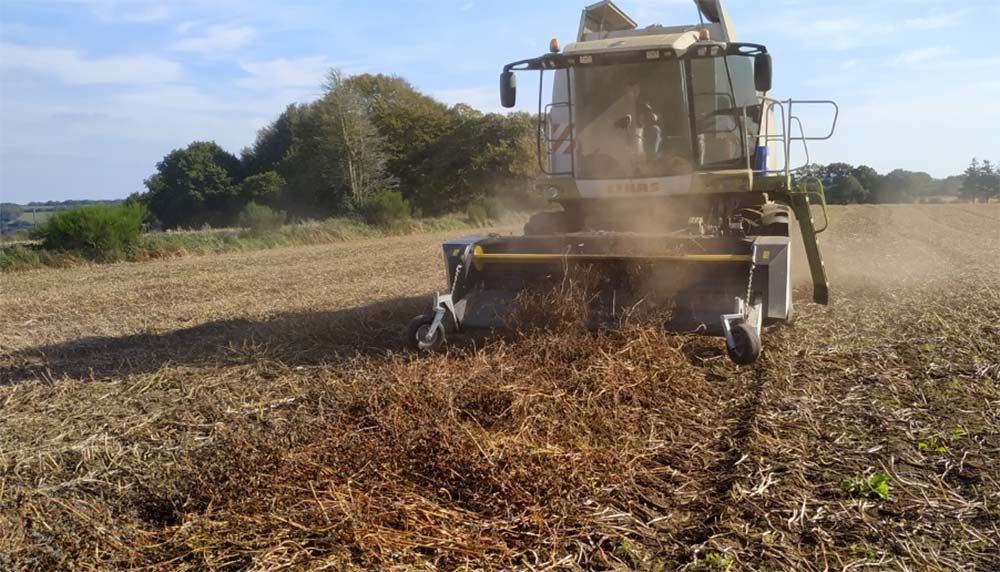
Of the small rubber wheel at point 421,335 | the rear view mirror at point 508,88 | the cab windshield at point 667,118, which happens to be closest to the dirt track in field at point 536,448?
the small rubber wheel at point 421,335

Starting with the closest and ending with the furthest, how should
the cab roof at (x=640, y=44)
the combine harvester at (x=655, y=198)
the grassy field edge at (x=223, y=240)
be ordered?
the combine harvester at (x=655, y=198)
the cab roof at (x=640, y=44)
the grassy field edge at (x=223, y=240)

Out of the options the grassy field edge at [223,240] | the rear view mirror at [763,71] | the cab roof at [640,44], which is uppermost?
the cab roof at [640,44]

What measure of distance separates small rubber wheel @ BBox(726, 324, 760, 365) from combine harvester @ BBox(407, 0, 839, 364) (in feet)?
0.38

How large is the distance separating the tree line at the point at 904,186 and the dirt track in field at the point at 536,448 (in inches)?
969

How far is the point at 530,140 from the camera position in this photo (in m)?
36.5

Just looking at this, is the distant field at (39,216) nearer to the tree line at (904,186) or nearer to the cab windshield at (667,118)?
the cab windshield at (667,118)

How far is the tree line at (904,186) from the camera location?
30.8m

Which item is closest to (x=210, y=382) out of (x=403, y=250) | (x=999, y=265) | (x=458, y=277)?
(x=458, y=277)

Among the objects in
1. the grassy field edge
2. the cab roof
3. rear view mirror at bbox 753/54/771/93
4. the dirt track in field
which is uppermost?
the cab roof

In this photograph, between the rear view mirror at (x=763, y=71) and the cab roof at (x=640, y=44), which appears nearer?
the rear view mirror at (x=763, y=71)

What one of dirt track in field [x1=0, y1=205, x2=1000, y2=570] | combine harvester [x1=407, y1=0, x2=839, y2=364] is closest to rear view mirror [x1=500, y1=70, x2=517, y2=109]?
combine harvester [x1=407, y1=0, x2=839, y2=364]

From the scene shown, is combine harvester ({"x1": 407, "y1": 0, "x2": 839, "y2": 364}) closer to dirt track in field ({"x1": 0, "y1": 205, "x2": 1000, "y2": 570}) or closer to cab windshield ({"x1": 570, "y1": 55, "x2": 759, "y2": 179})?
cab windshield ({"x1": 570, "y1": 55, "x2": 759, "y2": 179})

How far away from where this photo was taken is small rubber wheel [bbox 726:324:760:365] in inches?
203

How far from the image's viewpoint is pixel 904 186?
114 feet
